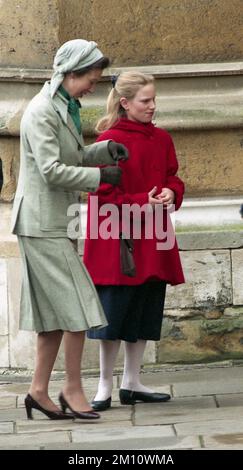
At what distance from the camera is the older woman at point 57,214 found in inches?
259

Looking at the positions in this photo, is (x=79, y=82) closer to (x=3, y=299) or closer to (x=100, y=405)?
(x=100, y=405)

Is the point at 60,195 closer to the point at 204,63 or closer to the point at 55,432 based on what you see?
the point at 55,432

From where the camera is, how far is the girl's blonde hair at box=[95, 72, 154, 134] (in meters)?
6.90

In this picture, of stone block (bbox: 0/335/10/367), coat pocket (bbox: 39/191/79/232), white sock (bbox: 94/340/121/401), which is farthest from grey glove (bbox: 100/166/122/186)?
stone block (bbox: 0/335/10/367)

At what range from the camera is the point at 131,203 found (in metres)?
6.84

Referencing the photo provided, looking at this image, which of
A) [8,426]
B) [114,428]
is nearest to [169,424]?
[114,428]

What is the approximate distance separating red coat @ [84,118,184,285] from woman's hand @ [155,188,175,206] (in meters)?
0.04

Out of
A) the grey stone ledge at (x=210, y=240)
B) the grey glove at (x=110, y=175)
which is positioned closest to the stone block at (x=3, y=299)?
the grey stone ledge at (x=210, y=240)

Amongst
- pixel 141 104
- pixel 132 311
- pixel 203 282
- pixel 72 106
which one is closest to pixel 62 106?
pixel 72 106

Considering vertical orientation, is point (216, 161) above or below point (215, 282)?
above

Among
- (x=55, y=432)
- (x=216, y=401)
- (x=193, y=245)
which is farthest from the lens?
(x=193, y=245)

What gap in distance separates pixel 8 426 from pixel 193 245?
69.9 inches

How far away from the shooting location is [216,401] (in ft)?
23.3

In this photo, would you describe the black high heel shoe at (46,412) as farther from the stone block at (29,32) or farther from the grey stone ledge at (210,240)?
the stone block at (29,32)
